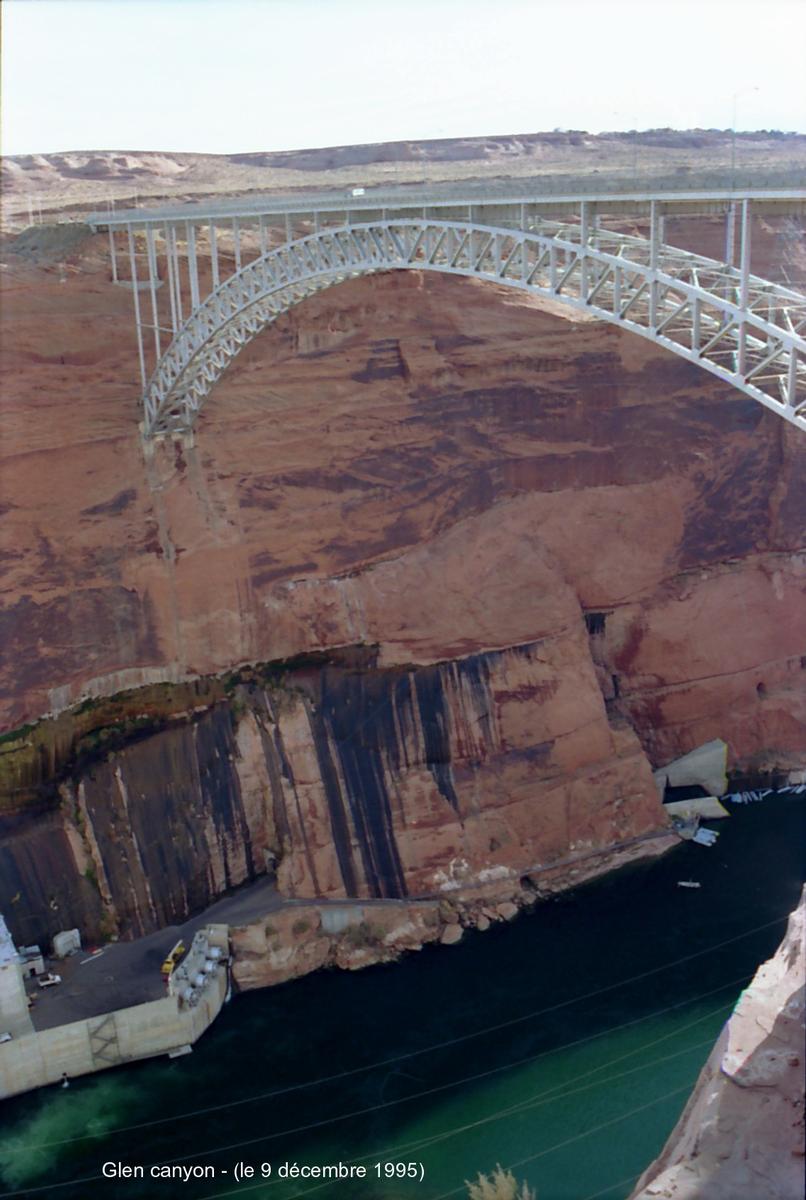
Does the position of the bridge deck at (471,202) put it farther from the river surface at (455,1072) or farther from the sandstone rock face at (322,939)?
the river surface at (455,1072)

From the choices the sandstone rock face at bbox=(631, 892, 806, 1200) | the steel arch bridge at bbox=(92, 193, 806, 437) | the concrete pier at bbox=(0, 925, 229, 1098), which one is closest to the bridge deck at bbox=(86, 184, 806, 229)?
the steel arch bridge at bbox=(92, 193, 806, 437)

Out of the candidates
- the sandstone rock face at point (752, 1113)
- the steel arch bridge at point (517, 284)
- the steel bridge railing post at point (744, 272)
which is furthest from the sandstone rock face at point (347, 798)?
the sandstone rock face at point (752, 1113)

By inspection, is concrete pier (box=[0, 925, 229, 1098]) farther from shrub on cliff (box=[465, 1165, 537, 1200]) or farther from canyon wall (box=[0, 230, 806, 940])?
shrub on cliff (box=[465, 1165, 537, 1200])

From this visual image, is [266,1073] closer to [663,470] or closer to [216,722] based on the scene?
[216,722]

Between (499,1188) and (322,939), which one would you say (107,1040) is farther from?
(499,1188)

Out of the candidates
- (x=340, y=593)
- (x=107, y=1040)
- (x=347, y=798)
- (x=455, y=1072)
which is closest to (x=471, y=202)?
(x=340, y=593)

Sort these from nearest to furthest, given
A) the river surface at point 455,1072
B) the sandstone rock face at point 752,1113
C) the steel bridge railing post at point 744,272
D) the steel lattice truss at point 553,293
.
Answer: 1. the sandstone rock face at point 752,1113
2. the steel bridge railing post at point 744,272
3. the steel lattice truss at point 553,293
4. the river surface at point 455,1072
